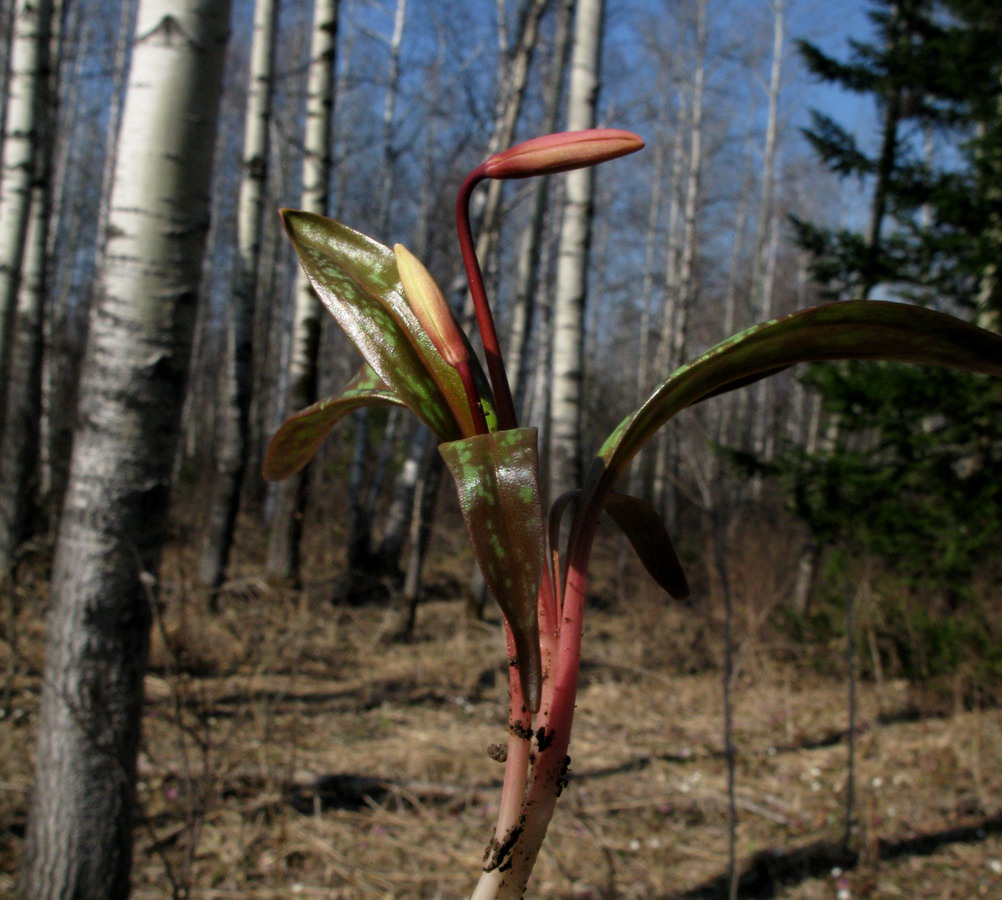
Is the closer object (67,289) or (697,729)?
(697,729)

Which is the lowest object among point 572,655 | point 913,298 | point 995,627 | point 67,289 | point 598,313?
point 995,627

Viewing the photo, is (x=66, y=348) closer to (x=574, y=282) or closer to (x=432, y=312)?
(x=574, y=282)

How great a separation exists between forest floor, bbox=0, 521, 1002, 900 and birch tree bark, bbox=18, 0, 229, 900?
15cm

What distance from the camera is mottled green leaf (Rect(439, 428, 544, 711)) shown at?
1.15ft

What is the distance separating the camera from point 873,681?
487 cm

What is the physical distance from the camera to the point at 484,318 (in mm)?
438

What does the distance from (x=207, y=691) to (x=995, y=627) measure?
13.5 feet

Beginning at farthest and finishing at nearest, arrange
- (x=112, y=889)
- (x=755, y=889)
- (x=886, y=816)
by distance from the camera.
A: (x=886, y=816), (x=755, y=889), (x=112, y=889)

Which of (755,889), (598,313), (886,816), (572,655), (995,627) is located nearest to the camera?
(572,655)

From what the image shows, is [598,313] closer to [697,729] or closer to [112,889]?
[697,729]

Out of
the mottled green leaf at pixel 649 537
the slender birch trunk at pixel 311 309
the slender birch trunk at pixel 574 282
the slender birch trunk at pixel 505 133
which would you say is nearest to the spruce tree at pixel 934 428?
the slender birch trunk at pixel 574 282

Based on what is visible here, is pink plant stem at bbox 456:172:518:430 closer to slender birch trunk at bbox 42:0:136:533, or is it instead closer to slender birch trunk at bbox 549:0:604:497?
slender birch trunk at bbox 549:0:604:497

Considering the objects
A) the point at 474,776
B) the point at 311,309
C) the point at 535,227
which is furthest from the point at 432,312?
the point at 535,227

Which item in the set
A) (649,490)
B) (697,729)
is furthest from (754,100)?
(697,729)
